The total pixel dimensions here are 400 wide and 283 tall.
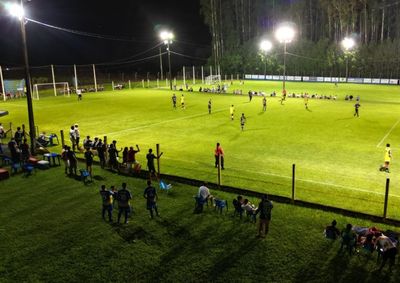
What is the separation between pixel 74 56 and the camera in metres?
127

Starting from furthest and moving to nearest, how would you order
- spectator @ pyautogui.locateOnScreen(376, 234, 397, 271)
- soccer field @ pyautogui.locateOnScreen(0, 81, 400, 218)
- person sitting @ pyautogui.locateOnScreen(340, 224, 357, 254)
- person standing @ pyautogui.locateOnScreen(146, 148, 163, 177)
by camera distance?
soccer field @ pyautogui.locateOnScreen(0, 81, 400, 218), person standing @ pyautogui.locateOnScreen(146, 148, 163, 177), person sitting @ pyautogui.locateOnScreen(340, 224, 357, 254), spectator @ pyautogui.locateOnScreen(376, 234, 397, 271)

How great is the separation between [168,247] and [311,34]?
108765 mm

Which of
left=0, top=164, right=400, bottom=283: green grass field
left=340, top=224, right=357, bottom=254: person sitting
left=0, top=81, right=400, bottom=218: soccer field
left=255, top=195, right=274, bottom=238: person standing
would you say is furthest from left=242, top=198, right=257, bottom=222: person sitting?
left=0, top=81, right=400, bottom=218: soccer field

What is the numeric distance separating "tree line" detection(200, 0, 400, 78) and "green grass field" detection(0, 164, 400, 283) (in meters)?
86.3

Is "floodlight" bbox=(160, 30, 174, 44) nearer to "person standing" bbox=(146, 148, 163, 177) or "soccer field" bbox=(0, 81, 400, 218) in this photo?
"soccer field" bbox=(0, 81, 400, 218)

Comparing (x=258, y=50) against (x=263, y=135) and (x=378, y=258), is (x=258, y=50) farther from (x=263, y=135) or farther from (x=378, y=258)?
(x=378, y=258)

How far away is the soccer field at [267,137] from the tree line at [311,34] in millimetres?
36205

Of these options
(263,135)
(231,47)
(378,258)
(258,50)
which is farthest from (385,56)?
(378,258)

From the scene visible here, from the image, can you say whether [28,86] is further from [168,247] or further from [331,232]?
[331,232]

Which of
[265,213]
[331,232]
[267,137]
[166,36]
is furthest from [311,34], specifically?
[265,213]

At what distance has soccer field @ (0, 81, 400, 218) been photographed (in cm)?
1950

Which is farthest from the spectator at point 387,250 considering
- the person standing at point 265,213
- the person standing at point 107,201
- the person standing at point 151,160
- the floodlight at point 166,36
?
the floodlight at point 166,36

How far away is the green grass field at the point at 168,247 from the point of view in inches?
437

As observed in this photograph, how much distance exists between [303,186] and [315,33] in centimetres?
10281
